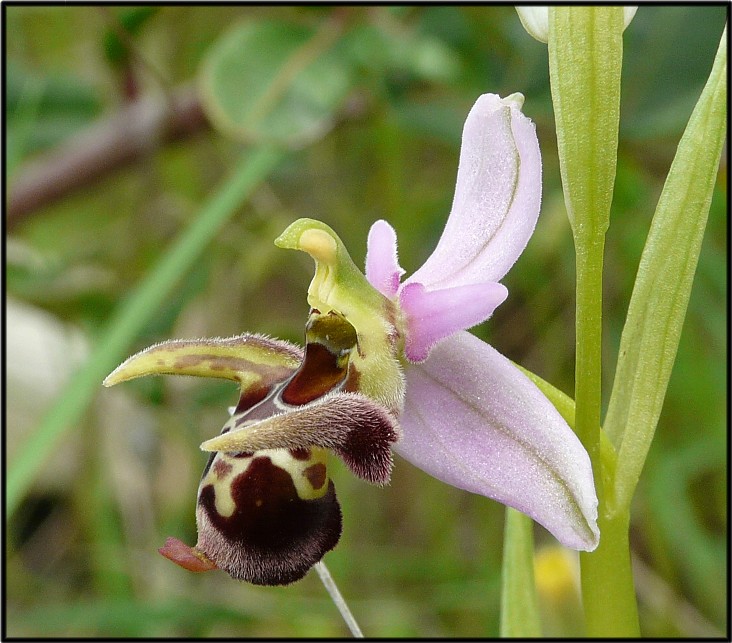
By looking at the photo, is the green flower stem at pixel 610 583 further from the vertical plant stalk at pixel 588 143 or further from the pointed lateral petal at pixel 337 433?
the pointed lateral petal at pixel 337 433

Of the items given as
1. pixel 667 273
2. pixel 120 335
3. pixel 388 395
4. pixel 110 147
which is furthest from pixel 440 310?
pixel 110 147

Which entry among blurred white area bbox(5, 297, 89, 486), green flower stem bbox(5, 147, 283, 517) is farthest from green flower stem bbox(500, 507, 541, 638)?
blurred white area bbox(5, 297, 89, 486)

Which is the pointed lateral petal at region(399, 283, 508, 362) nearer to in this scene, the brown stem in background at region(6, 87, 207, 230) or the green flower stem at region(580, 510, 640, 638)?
the green flower stem at region(580, 510, 640, 638)

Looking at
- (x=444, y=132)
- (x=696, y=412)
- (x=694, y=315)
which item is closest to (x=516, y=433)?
(x=444, y=132)

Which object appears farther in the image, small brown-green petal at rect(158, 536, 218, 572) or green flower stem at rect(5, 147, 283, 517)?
green flower stem at rect(5, 147, 283, 517)

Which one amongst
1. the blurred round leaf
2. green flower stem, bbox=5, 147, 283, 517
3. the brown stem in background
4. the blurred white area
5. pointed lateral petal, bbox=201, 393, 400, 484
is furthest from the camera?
the blurred white area
